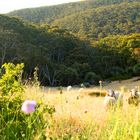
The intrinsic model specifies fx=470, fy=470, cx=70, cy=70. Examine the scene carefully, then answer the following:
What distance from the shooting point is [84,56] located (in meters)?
60.9

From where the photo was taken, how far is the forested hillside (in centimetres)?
4969

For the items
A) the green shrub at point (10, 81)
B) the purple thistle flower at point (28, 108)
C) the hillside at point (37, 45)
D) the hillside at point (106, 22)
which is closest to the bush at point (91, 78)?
the hillside at point (37, 45)

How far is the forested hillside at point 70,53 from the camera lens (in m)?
49.7

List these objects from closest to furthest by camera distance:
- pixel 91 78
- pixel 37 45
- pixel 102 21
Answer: pixel 91 78 → pixel 37 45 → pixel 102 21

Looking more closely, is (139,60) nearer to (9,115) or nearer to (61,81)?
(61,81)

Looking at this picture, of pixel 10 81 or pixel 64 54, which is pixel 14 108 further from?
pixel 64 54

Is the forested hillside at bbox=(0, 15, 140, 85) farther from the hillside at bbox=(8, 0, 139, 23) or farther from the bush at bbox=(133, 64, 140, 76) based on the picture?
the hillside at bbox=(8, 0, 139, 23)

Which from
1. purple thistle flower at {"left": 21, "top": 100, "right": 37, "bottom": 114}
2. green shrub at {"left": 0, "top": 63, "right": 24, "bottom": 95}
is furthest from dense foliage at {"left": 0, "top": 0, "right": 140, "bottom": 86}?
purple thistle flower at {"left": 21, "top": 100, "right": 37, "bottom": 114}

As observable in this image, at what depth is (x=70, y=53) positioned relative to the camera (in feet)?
205

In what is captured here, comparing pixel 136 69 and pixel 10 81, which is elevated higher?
pixel 10 81

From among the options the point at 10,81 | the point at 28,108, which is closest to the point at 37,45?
the point at 10,81

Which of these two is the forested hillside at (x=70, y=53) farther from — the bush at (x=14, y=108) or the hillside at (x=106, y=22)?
the bush at (x=14, y=108)

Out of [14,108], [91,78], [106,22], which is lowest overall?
[106,22]

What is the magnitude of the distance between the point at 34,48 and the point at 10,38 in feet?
14.0
